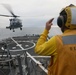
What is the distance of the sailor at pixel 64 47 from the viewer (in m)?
3.26

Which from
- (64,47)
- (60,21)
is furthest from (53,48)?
(60,21)

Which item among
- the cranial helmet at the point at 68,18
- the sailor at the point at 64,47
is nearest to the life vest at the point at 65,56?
the sailor at the point at 64,47

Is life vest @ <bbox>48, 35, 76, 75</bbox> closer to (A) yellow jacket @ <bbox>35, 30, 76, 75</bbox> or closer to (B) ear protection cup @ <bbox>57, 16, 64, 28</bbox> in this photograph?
(A) yellow jacket @ <bbox>35, 30, 76, 75</bbox>

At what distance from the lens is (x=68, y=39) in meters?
3.32

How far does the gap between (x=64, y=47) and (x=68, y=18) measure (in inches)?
13.7

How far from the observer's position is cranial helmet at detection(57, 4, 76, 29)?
326 centimetres

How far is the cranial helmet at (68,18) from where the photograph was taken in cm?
326

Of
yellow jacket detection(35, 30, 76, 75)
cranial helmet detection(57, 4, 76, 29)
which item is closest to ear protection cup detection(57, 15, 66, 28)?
cranial helmet detection(57, 4, 76, 29)

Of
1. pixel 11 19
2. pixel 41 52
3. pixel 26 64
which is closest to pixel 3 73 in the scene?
pixel 26 64

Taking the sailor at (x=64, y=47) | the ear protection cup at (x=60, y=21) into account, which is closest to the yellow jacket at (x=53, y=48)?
the sailor at (x=64, y=47)

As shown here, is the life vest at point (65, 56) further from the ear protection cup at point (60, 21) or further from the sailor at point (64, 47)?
the ear protection cup at point (60, 21)

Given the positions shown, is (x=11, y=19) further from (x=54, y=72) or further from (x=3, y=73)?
(x=54, y=72)

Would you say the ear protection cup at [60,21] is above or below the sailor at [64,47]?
above

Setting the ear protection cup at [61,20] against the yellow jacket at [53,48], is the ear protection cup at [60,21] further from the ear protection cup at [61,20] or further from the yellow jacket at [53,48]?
the yellow jacket at [53,48]
